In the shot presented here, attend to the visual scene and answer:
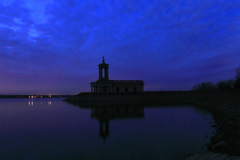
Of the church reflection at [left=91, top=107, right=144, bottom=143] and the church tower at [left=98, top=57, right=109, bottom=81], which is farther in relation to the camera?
the church tower at [left=98, top=57, right=109, bottom=81]

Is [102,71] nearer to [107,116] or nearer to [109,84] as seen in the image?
[109,84]

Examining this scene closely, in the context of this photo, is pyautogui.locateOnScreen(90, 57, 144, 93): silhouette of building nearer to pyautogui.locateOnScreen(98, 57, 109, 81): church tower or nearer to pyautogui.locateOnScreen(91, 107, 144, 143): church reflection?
pyautogui.locateOnScreen(98, 57, 109, 81): church tower

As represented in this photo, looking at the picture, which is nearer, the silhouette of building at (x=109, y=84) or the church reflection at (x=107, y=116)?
the church reflection at (x=107, y=116)

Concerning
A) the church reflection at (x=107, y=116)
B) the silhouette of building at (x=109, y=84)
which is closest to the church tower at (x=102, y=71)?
the silhouette of building at (x=109, y=84)

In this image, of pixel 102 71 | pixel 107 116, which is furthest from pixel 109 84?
pixel 107 116

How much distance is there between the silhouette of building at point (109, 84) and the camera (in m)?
71.2

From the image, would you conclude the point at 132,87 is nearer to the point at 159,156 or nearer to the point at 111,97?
the point at 111,97

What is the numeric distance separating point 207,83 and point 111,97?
210 feet

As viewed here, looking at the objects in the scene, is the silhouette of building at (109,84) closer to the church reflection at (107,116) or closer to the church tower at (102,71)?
the church tower at (102,71)

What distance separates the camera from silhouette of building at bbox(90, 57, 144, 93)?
7119 cm

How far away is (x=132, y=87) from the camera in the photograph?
75312 millimetres

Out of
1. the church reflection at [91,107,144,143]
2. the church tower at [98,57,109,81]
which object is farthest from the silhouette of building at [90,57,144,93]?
the church reflection at [91,107,144,143]

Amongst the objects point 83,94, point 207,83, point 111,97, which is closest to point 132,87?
point 111,97

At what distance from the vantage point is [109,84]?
2822 inches
